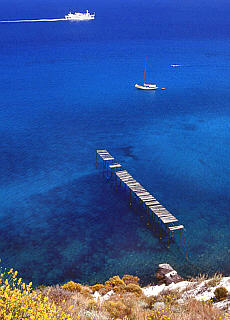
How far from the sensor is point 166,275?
2334cm

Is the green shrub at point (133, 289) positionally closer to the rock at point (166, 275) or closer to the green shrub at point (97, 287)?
the green shrub at point (97, 287)

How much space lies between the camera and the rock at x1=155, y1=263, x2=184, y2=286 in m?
22.9

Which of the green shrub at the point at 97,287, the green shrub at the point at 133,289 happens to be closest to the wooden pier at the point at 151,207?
the green shrub at the point at 133,289

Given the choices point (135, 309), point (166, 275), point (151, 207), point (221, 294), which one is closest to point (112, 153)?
point (151, 207)

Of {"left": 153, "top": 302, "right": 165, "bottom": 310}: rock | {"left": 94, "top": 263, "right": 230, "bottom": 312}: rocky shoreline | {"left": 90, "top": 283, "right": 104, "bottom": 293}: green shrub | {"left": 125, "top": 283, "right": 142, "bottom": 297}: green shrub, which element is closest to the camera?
{"left": 153, "top": 302, "right": 165, "bottom": 310}: rock

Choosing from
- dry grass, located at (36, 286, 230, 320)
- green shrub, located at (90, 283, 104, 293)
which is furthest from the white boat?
dry grass, located at (36, 286, 230, 320)

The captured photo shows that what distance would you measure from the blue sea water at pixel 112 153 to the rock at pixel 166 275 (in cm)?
90

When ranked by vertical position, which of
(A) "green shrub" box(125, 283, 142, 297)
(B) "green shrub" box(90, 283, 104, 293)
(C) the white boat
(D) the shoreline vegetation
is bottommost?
(B) "green shrub" box(90, 283, 104, 293)

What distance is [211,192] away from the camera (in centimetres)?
3531

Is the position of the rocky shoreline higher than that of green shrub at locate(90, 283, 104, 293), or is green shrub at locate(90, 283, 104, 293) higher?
the rocky shoreline

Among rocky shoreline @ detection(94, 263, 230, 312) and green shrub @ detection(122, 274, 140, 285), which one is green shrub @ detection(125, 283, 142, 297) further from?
green shrub @ detection(122, 274, 140, 285)

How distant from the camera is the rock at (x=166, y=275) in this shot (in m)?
22.9

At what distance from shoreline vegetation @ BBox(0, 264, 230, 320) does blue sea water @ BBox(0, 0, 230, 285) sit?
2.67m

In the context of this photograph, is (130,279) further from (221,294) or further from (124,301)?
(221,294)
